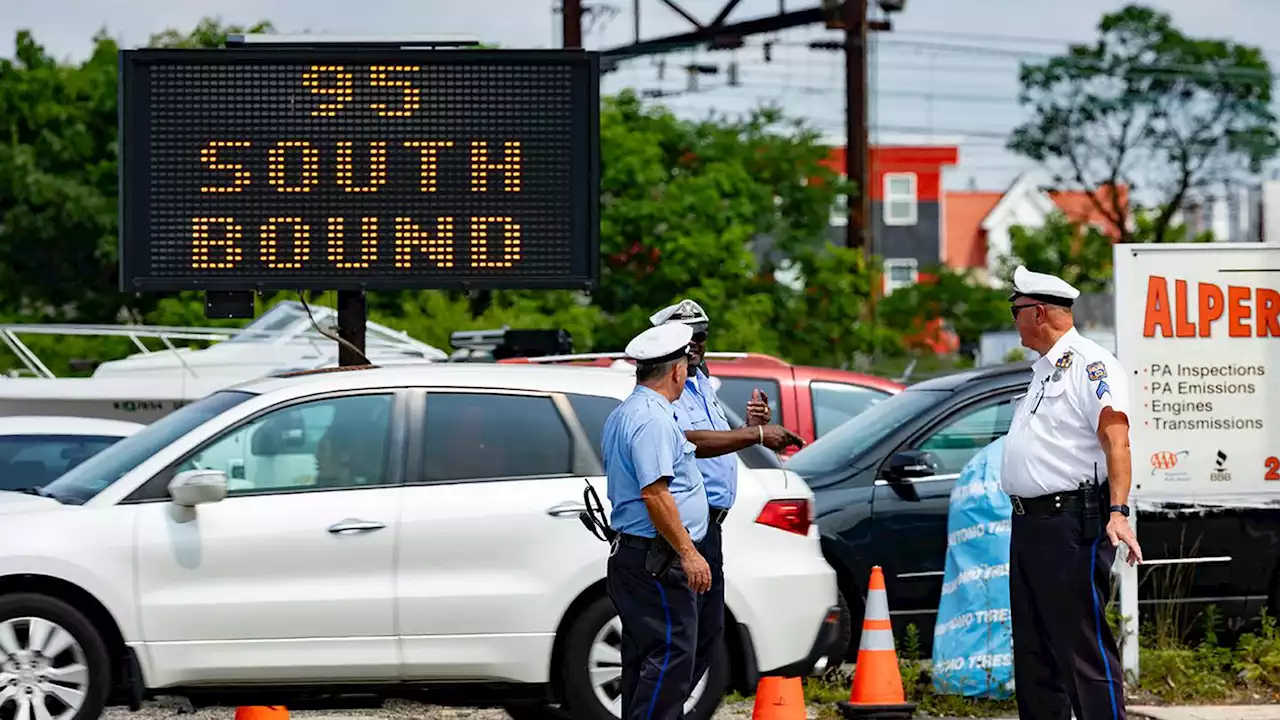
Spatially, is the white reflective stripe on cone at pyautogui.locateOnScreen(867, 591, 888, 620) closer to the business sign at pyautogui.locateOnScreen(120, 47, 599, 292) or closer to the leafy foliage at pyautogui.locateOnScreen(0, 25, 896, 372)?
the business sign at pyautogui.locateOnScreen(120, 47, 599, 292)

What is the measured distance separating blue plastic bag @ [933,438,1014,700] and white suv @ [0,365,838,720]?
87 cm

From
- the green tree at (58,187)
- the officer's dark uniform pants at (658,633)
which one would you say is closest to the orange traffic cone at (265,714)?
the officer's dark uniform pants at (658,633)

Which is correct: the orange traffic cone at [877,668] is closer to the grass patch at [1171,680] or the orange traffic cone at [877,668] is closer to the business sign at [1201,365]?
the grass patch at [1171,680]

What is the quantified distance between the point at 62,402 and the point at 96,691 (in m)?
7.69

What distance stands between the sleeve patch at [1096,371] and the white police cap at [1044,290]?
30 centimetres

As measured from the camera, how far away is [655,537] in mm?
6703

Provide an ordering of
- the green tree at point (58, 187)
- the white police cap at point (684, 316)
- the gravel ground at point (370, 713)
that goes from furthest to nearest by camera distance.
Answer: the green tree at point (58, 187) → the gravel ground at point (370, 713) → the white police cap at point (684, 316)

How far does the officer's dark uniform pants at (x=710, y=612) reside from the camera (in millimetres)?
7070

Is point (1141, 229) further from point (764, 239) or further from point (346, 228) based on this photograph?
point (346, 228)

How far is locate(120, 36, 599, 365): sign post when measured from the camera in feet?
36.3

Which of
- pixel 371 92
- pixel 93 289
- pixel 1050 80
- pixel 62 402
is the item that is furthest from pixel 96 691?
pixel 1050 80

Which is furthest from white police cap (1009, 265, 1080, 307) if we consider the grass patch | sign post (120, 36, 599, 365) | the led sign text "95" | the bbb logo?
the led sign text "95"

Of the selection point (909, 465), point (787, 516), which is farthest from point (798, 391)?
point (787, 516)

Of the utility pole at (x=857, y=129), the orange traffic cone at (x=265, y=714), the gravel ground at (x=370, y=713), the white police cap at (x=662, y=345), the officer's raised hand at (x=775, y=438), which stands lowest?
the gravel ground at (x=370, y=713)
